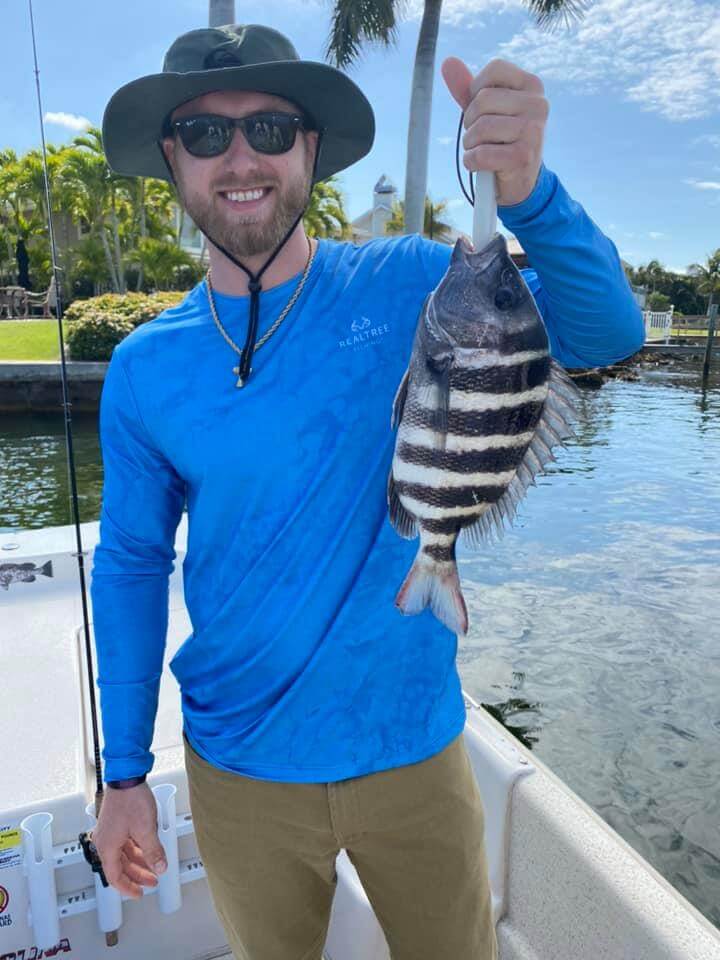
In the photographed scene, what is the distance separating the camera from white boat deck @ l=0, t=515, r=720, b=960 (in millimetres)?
2125

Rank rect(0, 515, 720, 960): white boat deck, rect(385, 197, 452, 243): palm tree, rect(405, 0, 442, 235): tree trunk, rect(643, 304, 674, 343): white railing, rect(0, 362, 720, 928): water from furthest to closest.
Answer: rect(643, 304, 674, 343): white railing
rect(385, 197, 452, 243): palm tree
rect(405, 0, 442, 235): tree trunk
rect(0, 362, 720, 928): water
rect(0, 515, 720, 960): white boat deck

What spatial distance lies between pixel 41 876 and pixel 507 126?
2.39 m

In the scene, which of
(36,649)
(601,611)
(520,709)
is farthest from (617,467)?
(36,649)

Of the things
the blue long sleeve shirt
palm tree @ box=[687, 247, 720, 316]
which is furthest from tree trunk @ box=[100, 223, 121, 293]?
palm tree @ box=[687, 247, 720, 316]

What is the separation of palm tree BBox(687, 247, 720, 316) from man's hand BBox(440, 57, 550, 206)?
67.0 meters

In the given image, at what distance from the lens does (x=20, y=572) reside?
427 centimetres

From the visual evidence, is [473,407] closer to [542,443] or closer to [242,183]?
[542,443]

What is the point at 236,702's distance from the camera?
5.81ft

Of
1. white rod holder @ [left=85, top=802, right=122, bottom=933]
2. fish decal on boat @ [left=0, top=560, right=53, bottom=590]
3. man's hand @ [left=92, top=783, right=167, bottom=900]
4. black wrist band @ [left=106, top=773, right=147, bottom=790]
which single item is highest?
black wrist band @ [left=106, top=773, right=147, bottom=790]

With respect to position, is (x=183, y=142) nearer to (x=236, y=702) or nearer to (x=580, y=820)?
(x=236, y=702)

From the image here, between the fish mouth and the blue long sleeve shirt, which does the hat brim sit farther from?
the fish mouth

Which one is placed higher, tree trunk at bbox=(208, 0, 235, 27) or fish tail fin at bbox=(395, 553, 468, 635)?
tree trunk at bbox=(208, 0, 235, 27)

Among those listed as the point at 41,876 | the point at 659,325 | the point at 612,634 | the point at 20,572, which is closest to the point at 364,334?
the point at 41,876

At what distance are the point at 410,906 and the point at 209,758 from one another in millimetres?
585
